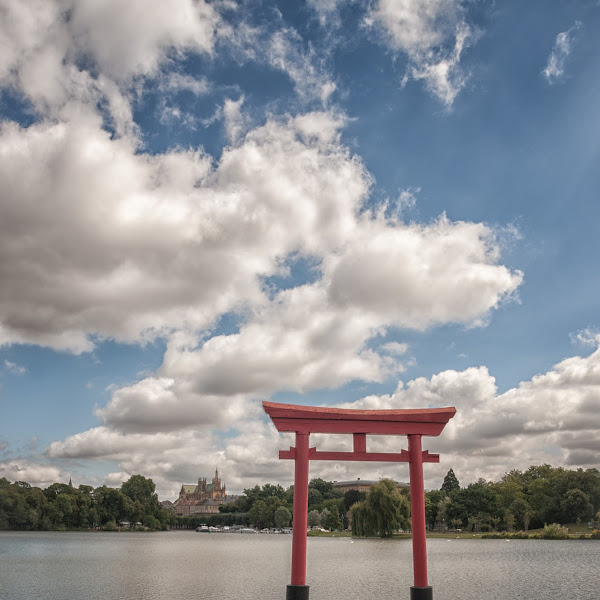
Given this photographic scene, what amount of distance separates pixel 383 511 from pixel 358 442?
47542 millimetres

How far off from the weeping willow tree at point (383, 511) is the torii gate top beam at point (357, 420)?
46.4 m

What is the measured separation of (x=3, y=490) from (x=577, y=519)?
252ft

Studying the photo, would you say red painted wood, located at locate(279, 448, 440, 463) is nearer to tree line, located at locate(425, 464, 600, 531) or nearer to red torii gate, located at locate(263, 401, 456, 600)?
red torii gate, located at locate(263, 401, 456, 600)

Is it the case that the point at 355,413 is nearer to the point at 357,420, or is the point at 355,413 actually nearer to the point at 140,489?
the point at 357,420

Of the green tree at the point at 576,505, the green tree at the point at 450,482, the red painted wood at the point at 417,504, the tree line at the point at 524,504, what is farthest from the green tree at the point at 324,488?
the red painted wood at the point at 417,504

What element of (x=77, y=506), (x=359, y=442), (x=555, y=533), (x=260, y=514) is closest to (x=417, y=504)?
(x=359, y=442)

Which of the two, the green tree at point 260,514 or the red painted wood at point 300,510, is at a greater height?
the red painted wood at point 300,510

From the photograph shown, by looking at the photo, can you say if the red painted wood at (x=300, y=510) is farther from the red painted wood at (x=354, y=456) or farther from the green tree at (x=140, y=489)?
the green tree at (x=140, y=489)

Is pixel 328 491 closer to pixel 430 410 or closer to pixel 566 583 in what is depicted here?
pixel 566 583

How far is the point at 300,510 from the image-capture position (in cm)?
1345

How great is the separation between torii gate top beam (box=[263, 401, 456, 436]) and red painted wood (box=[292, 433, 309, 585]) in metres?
0.40

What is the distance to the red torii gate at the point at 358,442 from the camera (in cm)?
1332

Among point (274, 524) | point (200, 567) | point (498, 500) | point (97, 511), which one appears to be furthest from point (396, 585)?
point (274, 524)

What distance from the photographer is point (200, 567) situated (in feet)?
108
